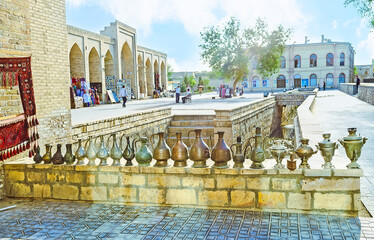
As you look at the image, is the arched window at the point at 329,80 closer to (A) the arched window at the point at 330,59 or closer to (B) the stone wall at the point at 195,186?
(A) the arched window at the point at 330,59

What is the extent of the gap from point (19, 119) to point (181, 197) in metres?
2.83

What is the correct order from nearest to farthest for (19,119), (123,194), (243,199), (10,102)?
(243,199) → (123,194) → (10,102) → (19,119)

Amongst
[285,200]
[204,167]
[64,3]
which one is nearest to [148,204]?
[204,167]

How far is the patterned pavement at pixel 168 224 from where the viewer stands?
3.77 metres

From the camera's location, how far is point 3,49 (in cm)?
532

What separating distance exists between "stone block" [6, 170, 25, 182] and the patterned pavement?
2.17ft

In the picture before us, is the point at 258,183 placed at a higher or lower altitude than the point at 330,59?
lower

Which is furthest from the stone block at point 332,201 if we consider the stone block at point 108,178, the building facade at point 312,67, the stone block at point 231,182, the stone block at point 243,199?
the building facade at point 312,67

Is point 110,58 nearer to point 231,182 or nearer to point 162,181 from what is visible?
point 162,181

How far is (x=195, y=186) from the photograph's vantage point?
4.64 meters

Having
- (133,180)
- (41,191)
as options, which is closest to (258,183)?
(133,180)

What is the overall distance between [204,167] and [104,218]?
1.29 metres

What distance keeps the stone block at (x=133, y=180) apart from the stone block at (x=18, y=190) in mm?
1453

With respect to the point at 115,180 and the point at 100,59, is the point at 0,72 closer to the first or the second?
the point at 115,180
